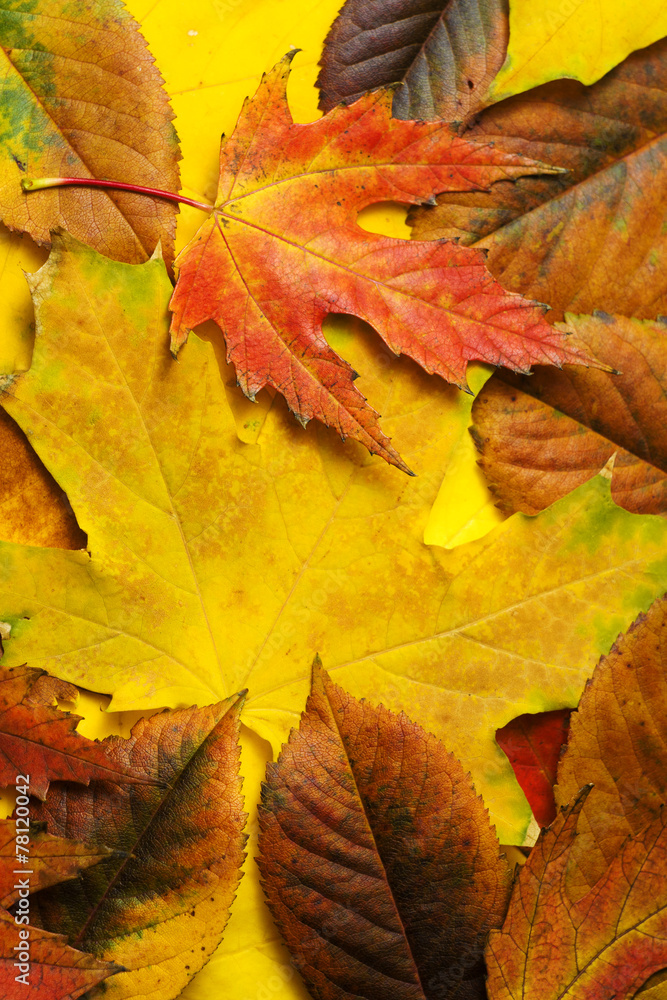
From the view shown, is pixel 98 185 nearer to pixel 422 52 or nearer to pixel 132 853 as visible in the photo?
pixel 422 52

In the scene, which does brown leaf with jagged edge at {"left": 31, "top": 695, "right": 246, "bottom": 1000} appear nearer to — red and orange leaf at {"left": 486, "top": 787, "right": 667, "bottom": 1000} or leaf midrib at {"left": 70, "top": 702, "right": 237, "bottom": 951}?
leaf midrib at {"left": 70, "top": 702, "right": 237, "bottom": 951}

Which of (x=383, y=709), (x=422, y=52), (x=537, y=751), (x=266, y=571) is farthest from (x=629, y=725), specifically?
(x=422, y=52)

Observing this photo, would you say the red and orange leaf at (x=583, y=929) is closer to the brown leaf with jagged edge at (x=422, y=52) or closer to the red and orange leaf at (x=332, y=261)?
the red and orange leaf at (x=332, y=261)

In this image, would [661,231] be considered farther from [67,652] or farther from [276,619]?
[67,652]

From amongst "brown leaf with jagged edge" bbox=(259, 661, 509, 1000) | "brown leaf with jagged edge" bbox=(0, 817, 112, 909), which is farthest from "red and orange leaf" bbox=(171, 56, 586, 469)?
"brown leaf with jagged edge" bbox=(0, 817, 112, 909)

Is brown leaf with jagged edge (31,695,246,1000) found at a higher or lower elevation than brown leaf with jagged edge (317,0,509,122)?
lower

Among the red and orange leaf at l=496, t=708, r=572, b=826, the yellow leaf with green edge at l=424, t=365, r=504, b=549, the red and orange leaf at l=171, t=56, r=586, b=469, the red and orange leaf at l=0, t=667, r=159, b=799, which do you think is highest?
the red and orange leaf at l=171, t=56, r=586, b=469
